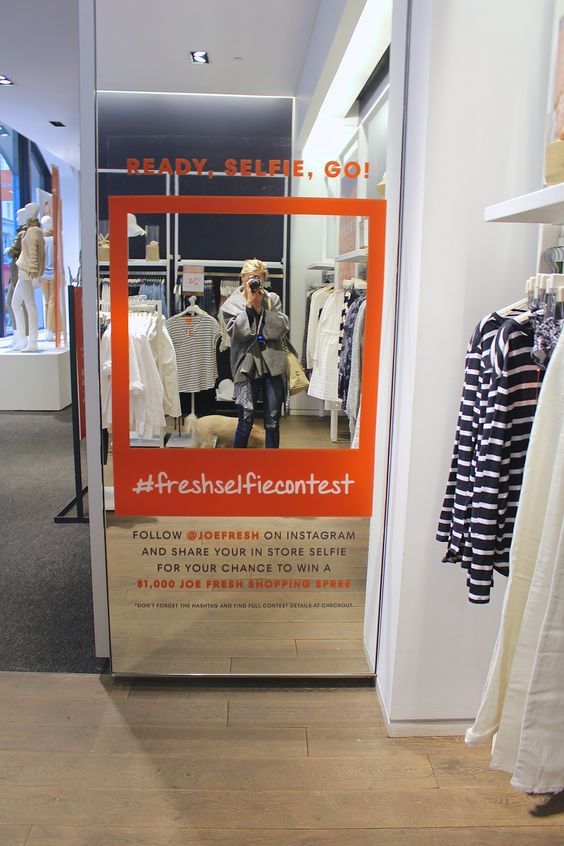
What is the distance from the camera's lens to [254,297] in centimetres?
237

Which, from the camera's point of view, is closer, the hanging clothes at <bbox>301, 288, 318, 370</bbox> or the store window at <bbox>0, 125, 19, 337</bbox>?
the hanging clothes at <bbox>301, 288, 318, 370</bbox>

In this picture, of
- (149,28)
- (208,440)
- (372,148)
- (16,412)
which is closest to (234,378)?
(208,440)

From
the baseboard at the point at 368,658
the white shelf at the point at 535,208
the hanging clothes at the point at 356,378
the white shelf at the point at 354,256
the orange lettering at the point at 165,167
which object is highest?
the orange lettering at the point at 165,167

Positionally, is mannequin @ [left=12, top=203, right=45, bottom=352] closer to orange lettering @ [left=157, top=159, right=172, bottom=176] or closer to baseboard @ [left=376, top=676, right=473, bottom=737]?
orange lettering @ [left=157, top=159, right=172, bottom=176]

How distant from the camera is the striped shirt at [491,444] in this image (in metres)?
1.68

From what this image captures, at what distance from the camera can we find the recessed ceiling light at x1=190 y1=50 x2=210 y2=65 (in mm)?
2230

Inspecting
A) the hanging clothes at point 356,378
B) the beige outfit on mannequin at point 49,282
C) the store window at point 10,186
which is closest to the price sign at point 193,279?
the hanging clothes at point 356,378

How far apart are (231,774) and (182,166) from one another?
1859 millimetres

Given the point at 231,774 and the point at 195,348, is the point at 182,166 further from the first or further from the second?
the point at 231,774

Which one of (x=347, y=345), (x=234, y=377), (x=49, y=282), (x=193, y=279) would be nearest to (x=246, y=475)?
(x=234, y=377)

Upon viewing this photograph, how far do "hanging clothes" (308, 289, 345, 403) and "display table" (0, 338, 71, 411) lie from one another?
5.98 meters

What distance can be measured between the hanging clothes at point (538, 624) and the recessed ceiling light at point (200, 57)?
1.50m

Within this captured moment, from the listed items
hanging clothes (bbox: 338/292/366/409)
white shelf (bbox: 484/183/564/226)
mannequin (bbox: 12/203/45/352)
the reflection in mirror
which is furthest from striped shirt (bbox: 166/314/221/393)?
mannequin (bbox: 12/203/45/352)

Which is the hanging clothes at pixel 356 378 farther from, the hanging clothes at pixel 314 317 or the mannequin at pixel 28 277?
the mannequin at pixel 28 277
